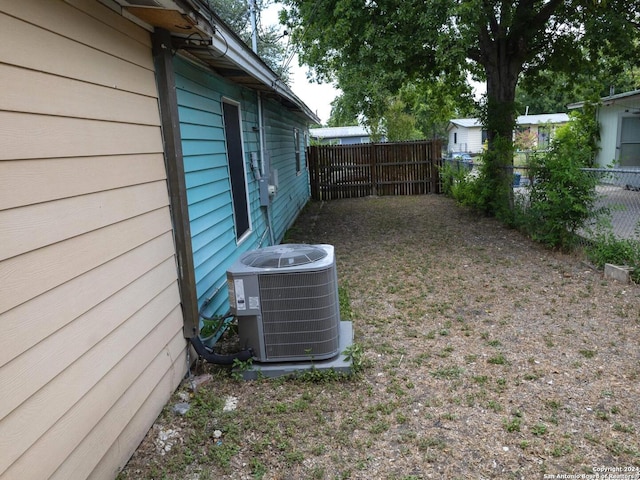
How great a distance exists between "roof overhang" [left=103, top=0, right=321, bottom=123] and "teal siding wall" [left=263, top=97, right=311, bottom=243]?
278 cm

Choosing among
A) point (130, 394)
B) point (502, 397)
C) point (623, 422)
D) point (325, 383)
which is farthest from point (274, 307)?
point (623, 422)

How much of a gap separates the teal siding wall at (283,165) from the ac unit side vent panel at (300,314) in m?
4.28

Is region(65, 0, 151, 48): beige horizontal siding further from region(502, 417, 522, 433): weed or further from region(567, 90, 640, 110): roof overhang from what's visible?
region(567, 90, 640, 110): roof overhang

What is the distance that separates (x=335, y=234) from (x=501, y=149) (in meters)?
3.46

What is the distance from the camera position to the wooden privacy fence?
45.4 feet

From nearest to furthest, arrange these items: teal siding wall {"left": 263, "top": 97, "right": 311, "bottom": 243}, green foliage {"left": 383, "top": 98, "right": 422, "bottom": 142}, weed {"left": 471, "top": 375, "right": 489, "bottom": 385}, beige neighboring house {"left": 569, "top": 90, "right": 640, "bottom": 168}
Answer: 1. weed {"left": 471, "top": 375, "right": 489, "bottom": 385}
2. teal siding wall {"left": 263, "top": 97, "right": 311, "bottom": 243}
3. beige neighboring house {"left": 569, "top": 90, "right": 640, "bottom": 168}
4. green foliage {"left": 383, "top": 98, "right": 422, "bottom": 142}

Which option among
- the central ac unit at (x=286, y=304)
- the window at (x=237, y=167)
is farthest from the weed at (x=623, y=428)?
the window at (x=237, y=167)

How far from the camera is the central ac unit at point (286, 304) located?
3.21 m

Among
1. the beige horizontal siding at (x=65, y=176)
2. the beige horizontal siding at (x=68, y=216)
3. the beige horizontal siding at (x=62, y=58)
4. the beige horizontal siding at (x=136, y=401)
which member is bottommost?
the beige horizontal siding at (x=136, y=401)

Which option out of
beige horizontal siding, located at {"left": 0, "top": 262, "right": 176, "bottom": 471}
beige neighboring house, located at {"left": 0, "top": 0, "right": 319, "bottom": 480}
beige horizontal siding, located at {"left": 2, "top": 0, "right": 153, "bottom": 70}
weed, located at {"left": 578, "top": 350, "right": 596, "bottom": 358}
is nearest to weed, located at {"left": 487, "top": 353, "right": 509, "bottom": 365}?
weed, located at {"left": 578, "top": 350, "right": 596, "bottom": 358}

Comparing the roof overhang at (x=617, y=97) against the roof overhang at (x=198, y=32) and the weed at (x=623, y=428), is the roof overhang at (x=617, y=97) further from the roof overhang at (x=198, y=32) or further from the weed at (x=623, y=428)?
the weed at (x=623, y=428)

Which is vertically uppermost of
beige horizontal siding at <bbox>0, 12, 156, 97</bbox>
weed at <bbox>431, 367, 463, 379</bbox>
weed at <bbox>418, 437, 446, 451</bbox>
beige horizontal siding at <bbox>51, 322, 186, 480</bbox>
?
beige horizontal siding at <bbox>0, 12, 156, 97</bbox>

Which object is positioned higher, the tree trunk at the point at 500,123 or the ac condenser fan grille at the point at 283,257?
the tree trunk at the point at 500,123

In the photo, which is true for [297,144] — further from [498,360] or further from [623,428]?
[623,428]
